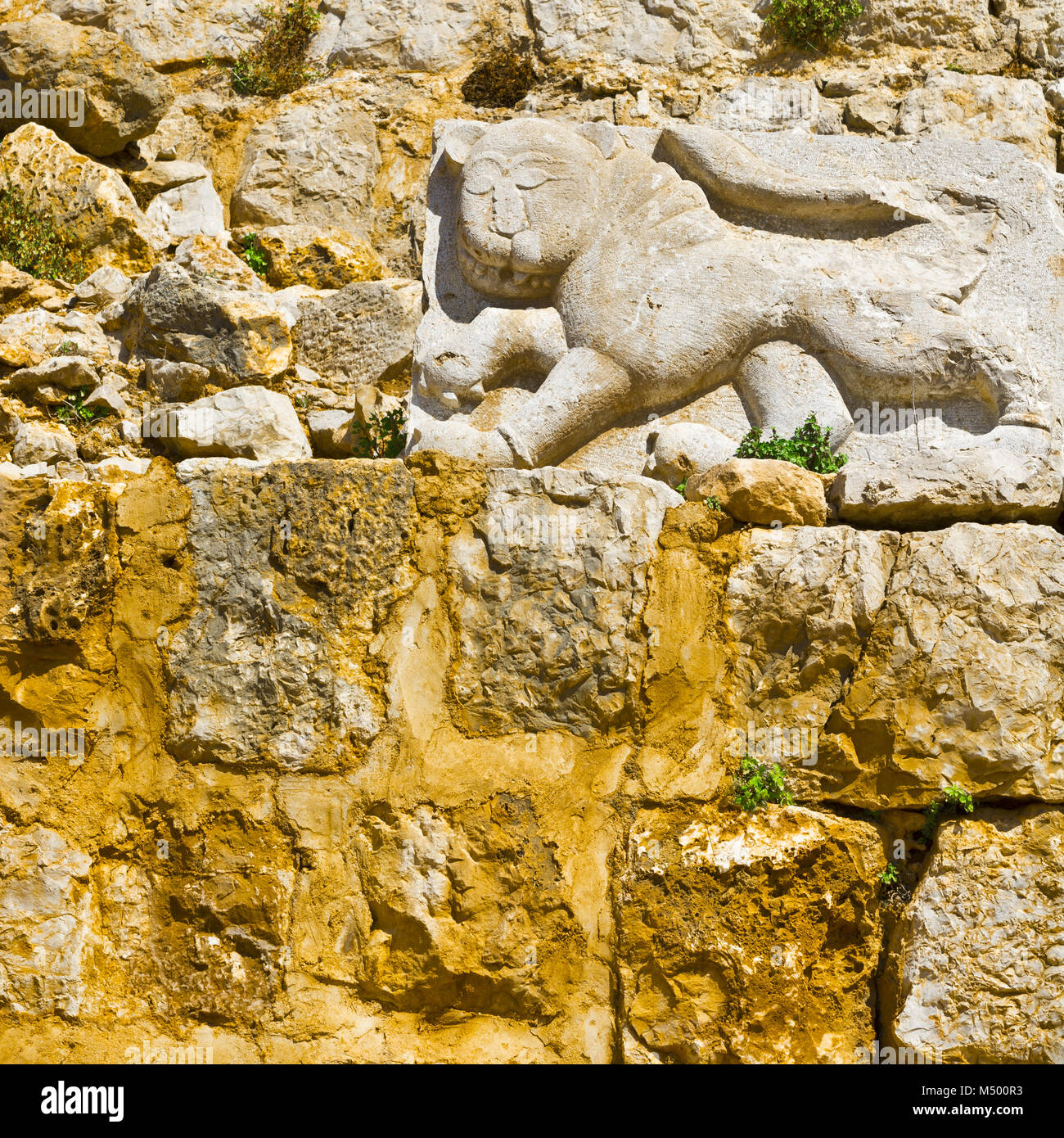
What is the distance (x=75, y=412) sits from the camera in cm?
588

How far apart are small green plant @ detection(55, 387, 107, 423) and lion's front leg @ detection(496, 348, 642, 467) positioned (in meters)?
1.95

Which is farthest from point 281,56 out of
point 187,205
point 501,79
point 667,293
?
point 667,293

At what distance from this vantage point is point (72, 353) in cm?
607

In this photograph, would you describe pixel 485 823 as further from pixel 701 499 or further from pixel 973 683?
pixel 973 683

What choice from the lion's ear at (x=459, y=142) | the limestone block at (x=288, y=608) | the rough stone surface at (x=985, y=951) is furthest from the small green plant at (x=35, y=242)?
the rough stone surface at (x=985, y=951)

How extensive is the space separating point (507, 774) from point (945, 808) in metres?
1.62

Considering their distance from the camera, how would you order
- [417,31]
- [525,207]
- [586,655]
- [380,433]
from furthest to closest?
[417,31] → [380,433] → [525,207] → [586,655]

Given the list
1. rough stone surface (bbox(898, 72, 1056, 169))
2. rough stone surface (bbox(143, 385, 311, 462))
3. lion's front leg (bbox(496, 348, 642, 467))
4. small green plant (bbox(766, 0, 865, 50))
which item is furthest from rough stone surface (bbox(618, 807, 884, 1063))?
small green plant (bbox(766, 0, 865, 50))

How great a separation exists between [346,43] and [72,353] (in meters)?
2.90

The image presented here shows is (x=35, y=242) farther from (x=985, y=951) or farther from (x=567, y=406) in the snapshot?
(x=985, y=951)

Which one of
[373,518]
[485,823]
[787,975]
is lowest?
[787,975]

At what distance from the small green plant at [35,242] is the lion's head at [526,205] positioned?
2319 mm

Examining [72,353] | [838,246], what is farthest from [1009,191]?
[72,353]

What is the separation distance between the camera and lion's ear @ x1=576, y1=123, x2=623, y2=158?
232 inches
